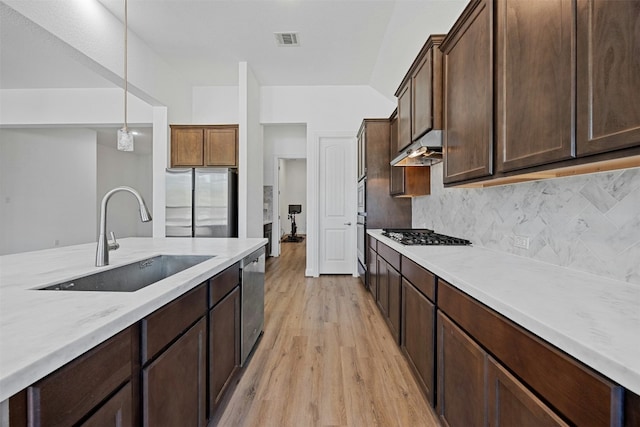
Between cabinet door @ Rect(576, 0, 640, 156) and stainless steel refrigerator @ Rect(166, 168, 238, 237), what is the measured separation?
12.8ft

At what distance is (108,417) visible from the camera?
77 centimetres

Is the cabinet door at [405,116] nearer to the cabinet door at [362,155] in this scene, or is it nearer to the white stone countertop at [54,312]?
the cabinet door at [362,155]

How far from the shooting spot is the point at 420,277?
1.79 m

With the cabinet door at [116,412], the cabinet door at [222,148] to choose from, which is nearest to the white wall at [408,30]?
the cabinet door at [222,148]

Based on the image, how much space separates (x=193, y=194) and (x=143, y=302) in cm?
359

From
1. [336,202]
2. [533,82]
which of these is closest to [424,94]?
[533,82]

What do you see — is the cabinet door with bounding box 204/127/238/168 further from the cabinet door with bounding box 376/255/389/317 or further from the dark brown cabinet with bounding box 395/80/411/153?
the cabinet door with bounding box 376/255/389/317

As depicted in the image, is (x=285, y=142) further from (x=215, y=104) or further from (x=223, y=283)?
(x=223, y=283)

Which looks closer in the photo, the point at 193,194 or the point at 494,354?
the point at 494,354

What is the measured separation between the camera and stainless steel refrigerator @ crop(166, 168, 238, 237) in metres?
4.17

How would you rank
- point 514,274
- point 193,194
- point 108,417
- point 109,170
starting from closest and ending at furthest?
point 108,417
point 514,274
point 193,194
point 109,170

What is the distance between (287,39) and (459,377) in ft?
12.5

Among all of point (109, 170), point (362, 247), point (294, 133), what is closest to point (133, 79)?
point (294, 133)

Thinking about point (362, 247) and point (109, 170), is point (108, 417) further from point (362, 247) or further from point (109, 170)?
point (109, 170)
